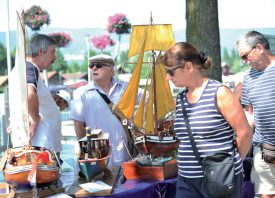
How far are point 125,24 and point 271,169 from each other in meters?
9.31

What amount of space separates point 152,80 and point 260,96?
82 centimetres

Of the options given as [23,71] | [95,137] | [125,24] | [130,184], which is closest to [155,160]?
[130,184]

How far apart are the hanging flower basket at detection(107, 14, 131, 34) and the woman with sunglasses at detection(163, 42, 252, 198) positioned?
31.6 ft

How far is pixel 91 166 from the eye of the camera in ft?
8.15

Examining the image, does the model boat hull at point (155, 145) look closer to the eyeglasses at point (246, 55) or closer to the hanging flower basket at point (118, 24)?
the eyeglasses at point (246, 55)

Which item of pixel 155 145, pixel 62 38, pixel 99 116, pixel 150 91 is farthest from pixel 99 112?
pixel 62 38

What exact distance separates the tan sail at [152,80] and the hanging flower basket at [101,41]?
10.2 metres

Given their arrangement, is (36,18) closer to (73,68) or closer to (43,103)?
(43,103)

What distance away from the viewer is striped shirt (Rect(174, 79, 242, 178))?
2203 millimetres

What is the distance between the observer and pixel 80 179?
8.58 ft

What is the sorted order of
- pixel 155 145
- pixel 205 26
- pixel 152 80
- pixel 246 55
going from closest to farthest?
pixel 155 145
pixel 246 55
pixel 152 80
pixel 205 26

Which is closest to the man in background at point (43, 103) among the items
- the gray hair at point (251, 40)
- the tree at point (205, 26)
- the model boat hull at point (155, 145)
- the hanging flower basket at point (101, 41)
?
the model boat hull at point (155, 145)

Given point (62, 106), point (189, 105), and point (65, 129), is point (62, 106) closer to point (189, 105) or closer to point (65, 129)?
point (189, 105)

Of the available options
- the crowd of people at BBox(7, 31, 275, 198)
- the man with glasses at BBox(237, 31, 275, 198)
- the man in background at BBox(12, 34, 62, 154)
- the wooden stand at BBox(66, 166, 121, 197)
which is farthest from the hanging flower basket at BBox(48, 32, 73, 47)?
the wooden stand at BBox(66, 166, 121, 197)
